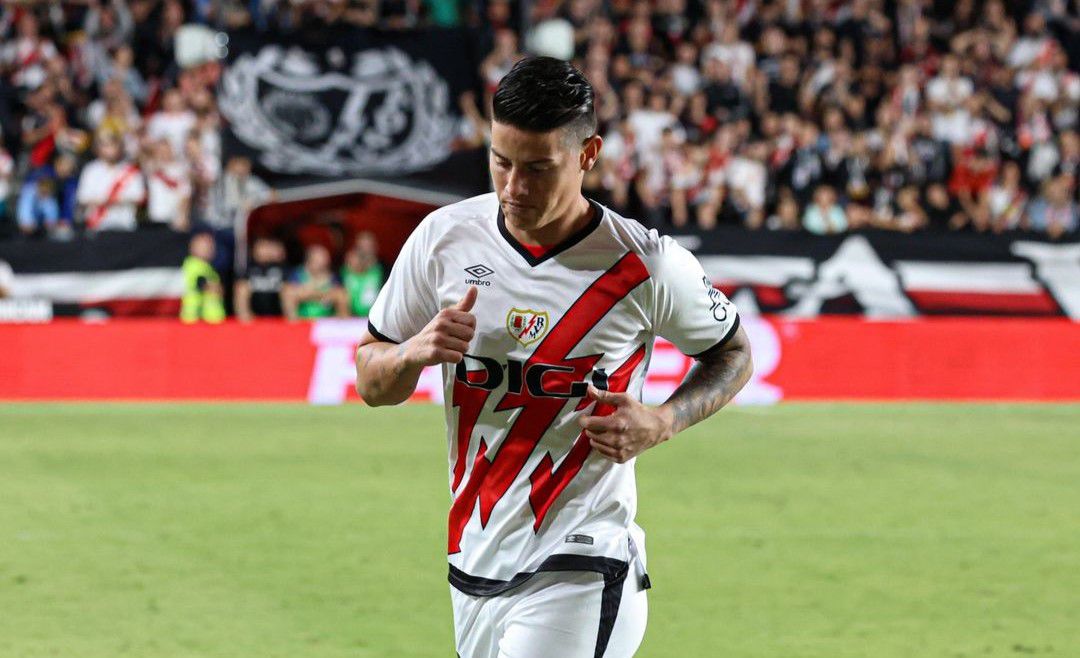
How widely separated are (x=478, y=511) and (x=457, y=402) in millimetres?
288

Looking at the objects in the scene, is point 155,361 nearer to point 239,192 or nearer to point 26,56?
point 239,192

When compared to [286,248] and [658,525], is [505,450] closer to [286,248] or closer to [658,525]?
[658,525]

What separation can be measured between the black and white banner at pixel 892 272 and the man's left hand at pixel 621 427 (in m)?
13.3

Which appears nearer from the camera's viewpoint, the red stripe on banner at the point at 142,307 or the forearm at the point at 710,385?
the forearm at the point at 710,385

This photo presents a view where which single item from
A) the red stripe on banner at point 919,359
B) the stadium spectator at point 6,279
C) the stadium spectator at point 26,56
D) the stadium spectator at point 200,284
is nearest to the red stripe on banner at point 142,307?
the stadium spectator at point 200,284

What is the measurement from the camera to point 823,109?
2011cm

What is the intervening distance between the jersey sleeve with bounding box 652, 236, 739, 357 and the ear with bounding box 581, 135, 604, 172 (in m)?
0.29

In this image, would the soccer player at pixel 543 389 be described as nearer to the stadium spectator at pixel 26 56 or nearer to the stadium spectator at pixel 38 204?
the stadium spectator at pixel 38 204

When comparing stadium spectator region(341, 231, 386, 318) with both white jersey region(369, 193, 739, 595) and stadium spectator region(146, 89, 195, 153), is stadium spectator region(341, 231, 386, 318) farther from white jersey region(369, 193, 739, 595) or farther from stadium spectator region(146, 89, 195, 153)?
white jersey region(369, 193, 739, 595)

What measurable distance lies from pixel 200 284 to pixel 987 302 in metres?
9.33

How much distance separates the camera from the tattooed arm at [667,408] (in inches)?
132

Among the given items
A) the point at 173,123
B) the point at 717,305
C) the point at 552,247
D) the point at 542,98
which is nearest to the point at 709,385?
the point at 717,305

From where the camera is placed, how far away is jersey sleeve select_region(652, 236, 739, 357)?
3668 millimetres

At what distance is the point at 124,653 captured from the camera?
21.1ft
